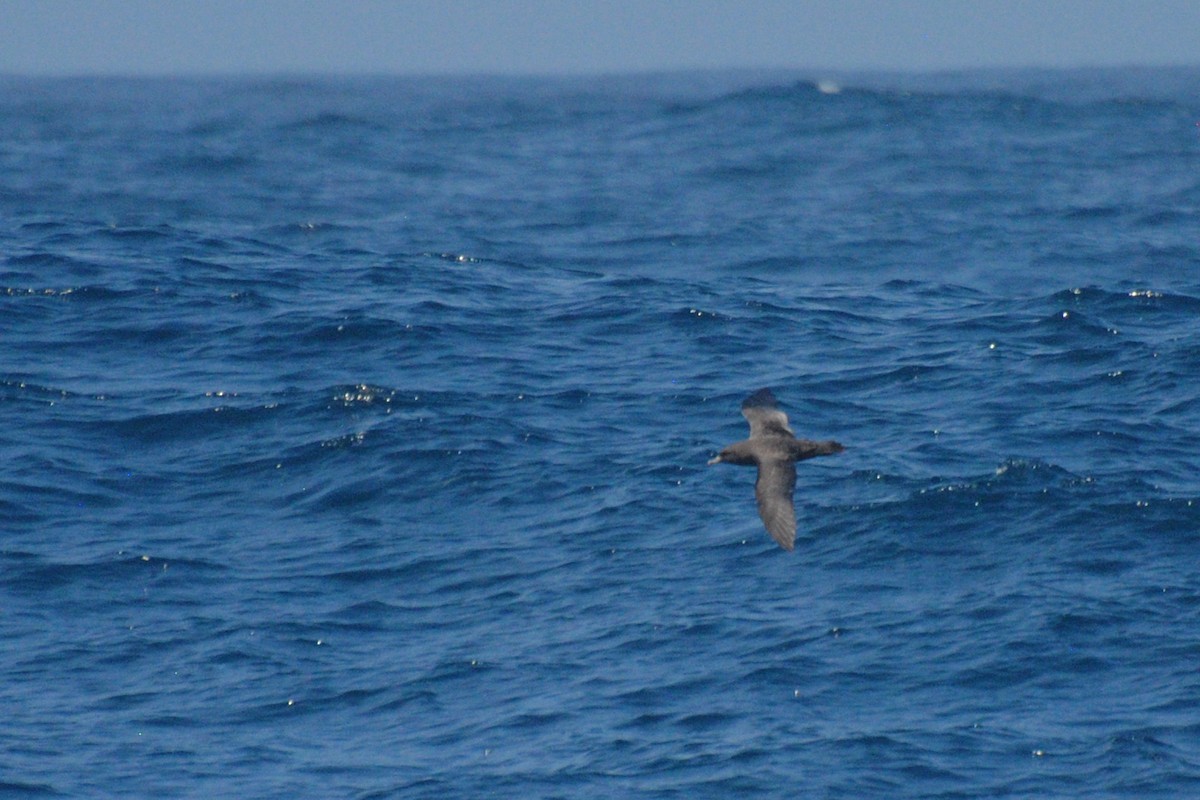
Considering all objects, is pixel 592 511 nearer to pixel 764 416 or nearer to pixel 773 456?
pixel 764 416

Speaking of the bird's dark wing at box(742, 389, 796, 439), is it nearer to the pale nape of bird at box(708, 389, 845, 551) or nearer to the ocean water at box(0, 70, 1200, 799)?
the pale nape of bird at box(708, 389, 845, 551)

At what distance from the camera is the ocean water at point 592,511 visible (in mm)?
15289

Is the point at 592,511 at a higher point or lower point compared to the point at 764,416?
lower

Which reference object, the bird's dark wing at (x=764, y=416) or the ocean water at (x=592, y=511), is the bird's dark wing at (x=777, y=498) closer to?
the bird's dark wing at (x=764, y=416)

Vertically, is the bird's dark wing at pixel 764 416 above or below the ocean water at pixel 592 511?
above

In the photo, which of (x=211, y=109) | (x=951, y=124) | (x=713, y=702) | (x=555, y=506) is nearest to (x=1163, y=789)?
(x=713, y=702)

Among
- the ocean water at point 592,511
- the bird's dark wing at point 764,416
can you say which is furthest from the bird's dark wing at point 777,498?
the ocean water at point 592,511

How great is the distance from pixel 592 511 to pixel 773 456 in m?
Result: 4.24

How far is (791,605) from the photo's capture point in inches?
682

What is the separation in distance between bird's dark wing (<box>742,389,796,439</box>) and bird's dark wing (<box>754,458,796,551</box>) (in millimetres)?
690

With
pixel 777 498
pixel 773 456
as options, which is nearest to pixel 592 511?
pixel 773 456

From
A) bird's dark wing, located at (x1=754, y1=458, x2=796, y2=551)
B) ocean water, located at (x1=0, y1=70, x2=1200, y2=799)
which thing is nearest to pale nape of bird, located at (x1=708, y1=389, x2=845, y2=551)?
bird's dark wing, located at (x1=754, y1=458, x2=796, y2=551)

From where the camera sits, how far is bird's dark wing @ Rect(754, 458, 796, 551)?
14305mm

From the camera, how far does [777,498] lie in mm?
14836
